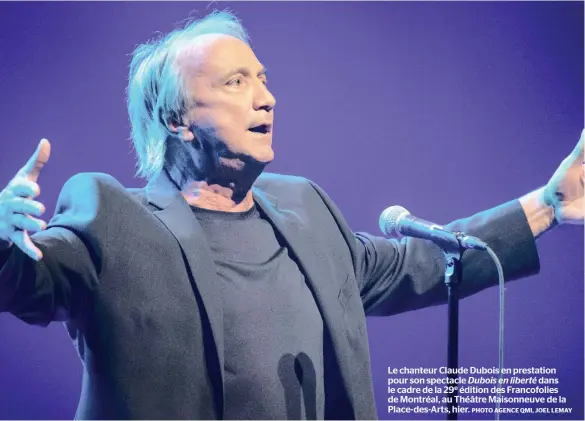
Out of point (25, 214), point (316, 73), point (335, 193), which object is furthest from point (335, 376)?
point (316, 73)

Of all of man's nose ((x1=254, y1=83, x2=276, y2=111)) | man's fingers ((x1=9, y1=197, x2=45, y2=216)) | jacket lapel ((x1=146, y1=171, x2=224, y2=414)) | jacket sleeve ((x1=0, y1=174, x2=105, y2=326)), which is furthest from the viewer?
man's nose ((x1=254, y1=83, x2=276, y2=111))

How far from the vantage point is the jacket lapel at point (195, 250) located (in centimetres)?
170

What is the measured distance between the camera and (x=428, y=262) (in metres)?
2.09

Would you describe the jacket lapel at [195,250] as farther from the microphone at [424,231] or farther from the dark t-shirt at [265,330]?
the microphone at [424,231]

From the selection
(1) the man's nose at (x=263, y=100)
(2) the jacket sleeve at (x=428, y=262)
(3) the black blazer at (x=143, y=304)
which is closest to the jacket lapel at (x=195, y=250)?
(3) the black blazer at (x=143, y=304)

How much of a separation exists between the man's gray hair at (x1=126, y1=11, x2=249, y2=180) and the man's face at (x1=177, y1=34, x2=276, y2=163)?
0.12 feet

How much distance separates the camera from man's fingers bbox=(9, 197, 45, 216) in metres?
1.36

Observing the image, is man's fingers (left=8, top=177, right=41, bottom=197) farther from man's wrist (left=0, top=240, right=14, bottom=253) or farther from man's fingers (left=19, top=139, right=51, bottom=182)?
man's wrist (left=0, top=240, right=14, bottom=253)

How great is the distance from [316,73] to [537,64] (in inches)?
34.7

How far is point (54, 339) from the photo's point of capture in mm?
2602

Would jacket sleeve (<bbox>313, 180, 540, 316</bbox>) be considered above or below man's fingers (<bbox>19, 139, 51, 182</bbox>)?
below

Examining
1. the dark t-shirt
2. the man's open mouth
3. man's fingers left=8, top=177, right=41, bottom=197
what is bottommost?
the dark t-shirt

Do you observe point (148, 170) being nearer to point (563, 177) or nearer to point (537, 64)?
→ point (563, 177)

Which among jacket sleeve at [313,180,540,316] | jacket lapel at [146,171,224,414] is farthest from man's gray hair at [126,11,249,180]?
Answer: jacket sleeve at [313,180,540,316]
